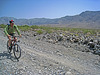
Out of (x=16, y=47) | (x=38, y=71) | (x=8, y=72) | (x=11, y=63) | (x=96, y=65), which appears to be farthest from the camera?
(x=96, y=65)

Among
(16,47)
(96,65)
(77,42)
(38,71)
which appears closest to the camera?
(38,71)

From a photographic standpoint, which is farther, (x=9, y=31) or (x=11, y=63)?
(x=9, y=31)

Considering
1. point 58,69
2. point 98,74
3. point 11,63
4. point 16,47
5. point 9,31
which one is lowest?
point 98,74

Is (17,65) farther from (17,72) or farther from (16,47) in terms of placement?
(16,47)

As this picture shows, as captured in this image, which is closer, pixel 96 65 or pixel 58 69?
pixel 58 69

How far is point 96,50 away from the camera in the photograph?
310 inches

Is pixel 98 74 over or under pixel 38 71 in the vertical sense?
under

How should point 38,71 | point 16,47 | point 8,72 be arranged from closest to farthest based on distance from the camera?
point 8,72 → point 38,71 → point 16,47

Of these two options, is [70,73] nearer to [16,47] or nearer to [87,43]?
[16,47]

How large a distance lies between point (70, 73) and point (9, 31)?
3725 mm

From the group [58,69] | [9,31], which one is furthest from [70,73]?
[9,31]

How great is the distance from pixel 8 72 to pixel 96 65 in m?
4.83

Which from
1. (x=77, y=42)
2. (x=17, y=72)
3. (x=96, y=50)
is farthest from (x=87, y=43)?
(x=17, y=72)

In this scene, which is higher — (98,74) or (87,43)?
(87,43)
